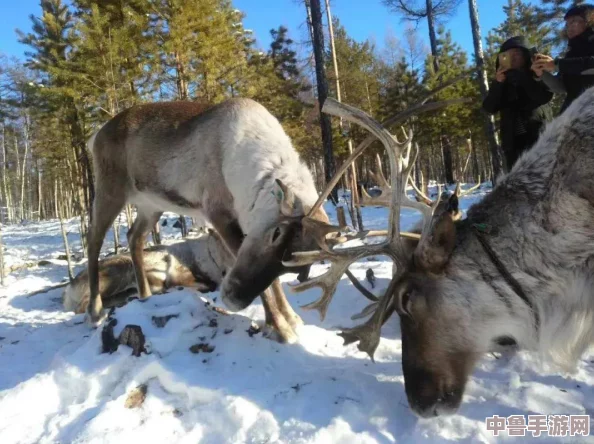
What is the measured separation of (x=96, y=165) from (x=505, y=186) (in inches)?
177

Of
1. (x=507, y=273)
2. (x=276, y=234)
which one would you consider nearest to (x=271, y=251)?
→ (x=276, y=234)

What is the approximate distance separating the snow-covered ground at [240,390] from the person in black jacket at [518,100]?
2.09m

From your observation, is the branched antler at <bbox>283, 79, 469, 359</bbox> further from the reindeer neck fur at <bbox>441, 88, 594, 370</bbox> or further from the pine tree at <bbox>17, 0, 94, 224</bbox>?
the pine tree at <bbox>17, 0, 94, 224</bbox>

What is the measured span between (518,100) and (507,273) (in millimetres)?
2655

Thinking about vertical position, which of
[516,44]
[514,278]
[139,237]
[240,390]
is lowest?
[240,390]

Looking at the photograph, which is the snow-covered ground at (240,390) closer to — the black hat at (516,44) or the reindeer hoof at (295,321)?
the reindeer hoof at (295,321)

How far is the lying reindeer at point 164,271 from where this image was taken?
5941mm

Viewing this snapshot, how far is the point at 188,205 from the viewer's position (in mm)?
4504

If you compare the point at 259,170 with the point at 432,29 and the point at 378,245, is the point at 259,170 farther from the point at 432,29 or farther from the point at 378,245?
the point at 432,29

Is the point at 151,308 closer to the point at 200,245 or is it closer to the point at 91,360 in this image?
the point at 91,360

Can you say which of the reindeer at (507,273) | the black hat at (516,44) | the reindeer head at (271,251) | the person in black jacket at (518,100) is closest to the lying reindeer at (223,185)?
the reindeer head at (271,251)

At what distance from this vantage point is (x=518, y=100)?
13.8ft

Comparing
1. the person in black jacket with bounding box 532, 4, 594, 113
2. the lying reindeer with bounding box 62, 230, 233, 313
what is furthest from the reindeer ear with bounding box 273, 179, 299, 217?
the lying reindeer with bounding box 62, 230, 233, 313

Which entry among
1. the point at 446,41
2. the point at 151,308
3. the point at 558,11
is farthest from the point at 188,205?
the point at 446,41
